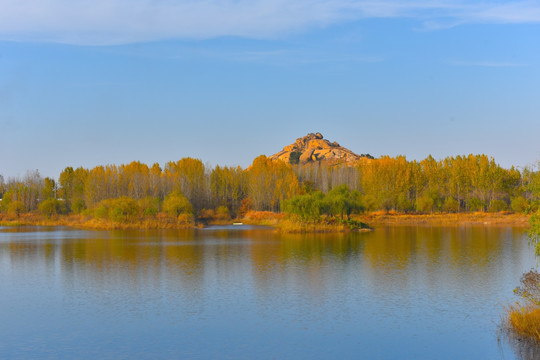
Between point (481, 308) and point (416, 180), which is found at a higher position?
point (416, 180)

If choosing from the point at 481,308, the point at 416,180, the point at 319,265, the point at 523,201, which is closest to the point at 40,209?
the point at 416,180

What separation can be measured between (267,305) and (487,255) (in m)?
18.4

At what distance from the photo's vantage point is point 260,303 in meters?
19.3

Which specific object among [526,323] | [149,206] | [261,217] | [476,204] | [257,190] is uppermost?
[257,190]

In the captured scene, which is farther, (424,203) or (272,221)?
(424,203)

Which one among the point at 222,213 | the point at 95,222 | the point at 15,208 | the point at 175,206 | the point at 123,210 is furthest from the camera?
the point at 222,213

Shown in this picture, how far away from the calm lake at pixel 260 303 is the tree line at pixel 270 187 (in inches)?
1665

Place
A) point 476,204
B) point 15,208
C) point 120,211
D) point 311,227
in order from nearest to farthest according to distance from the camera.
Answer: point 311,227, point 120,211, point 15,208, point 476,204

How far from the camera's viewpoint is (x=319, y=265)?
28.4m

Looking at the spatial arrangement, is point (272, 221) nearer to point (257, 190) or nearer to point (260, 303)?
point (257, 190)

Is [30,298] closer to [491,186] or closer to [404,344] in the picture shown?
[404,344]

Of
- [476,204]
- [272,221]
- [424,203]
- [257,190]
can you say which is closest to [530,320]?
[272,221]

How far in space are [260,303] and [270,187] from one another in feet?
225

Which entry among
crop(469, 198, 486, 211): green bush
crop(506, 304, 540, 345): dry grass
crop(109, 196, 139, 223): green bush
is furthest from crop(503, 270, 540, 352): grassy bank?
crop(469, 198, 486, 211): green bush
